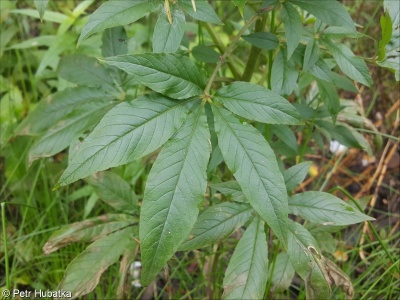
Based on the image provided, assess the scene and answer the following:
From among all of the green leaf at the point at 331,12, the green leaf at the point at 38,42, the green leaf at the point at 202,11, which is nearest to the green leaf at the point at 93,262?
the green leaf at the point at 202,11

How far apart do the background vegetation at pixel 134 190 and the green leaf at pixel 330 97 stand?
10cm

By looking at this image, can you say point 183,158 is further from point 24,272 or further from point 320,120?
point 24,272

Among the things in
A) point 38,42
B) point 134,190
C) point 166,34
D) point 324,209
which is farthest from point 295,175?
point 38,42

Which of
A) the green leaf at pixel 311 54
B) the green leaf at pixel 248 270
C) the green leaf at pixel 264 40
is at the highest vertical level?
the green leaf at pixel 264 40

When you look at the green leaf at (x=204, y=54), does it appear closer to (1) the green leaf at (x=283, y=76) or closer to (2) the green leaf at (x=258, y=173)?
(1) the green leaf at (x=283, y=76)

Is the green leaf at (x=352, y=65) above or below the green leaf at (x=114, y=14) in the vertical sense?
below

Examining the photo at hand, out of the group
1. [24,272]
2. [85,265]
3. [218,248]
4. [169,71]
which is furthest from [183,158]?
[24,272]

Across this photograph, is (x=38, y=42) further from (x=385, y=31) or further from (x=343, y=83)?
(x=385, y=31)

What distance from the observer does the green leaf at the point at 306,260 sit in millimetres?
969

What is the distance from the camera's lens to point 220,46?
3.90 feet

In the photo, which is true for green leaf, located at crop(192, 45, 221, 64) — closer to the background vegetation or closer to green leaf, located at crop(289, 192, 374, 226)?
the background vegetation

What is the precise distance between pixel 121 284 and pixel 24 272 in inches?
25.5

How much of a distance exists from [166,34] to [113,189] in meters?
0.46

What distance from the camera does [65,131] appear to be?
1.20 metres
